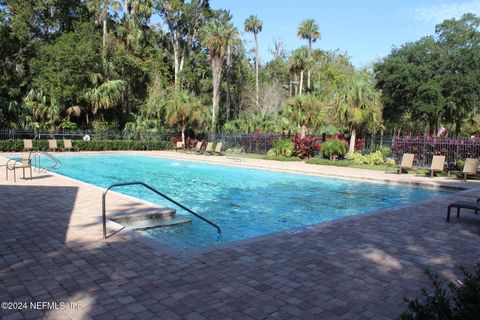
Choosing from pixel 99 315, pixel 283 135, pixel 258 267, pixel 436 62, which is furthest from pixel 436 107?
pixel 99 315

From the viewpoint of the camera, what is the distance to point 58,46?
33.5m

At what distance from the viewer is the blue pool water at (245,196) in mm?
8766

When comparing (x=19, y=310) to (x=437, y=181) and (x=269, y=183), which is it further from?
(x=437, y=181)

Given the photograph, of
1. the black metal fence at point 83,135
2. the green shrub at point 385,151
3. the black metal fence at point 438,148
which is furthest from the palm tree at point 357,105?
the black metal fence at point 83,135

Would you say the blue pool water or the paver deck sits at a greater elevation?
the paver deck

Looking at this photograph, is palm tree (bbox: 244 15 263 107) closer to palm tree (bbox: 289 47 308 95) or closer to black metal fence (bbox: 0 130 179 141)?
palm tree (bbox: 289 47 308 95)

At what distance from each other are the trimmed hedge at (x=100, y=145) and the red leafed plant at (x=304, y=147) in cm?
1389

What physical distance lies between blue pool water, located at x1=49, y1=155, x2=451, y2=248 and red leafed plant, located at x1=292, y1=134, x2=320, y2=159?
219 inches

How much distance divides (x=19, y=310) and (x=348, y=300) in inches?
132

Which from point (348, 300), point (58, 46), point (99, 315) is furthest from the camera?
point (58, 46)

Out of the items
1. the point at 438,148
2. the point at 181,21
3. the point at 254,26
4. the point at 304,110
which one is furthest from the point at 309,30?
the point at 438,148

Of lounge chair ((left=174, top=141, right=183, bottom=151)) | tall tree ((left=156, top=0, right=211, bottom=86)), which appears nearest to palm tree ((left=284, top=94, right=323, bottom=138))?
lounge chair ((left=174, top=141, right=183, bottom=151))

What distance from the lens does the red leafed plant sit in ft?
81.2

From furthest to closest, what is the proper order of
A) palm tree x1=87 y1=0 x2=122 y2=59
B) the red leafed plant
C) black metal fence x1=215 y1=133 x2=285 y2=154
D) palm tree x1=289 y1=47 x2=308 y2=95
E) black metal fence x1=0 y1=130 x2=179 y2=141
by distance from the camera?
1. palm tree x1=289 y1=47 x2=308 y2=95
2. palm tree x1=87 y1=0 x2=122 y2=59
3. black metal fence x1=0 y1=130 x2=179 y2=141
4. black metal fence x1=215 y1=133 x2=285 y2=154
5. the red leafed plant
